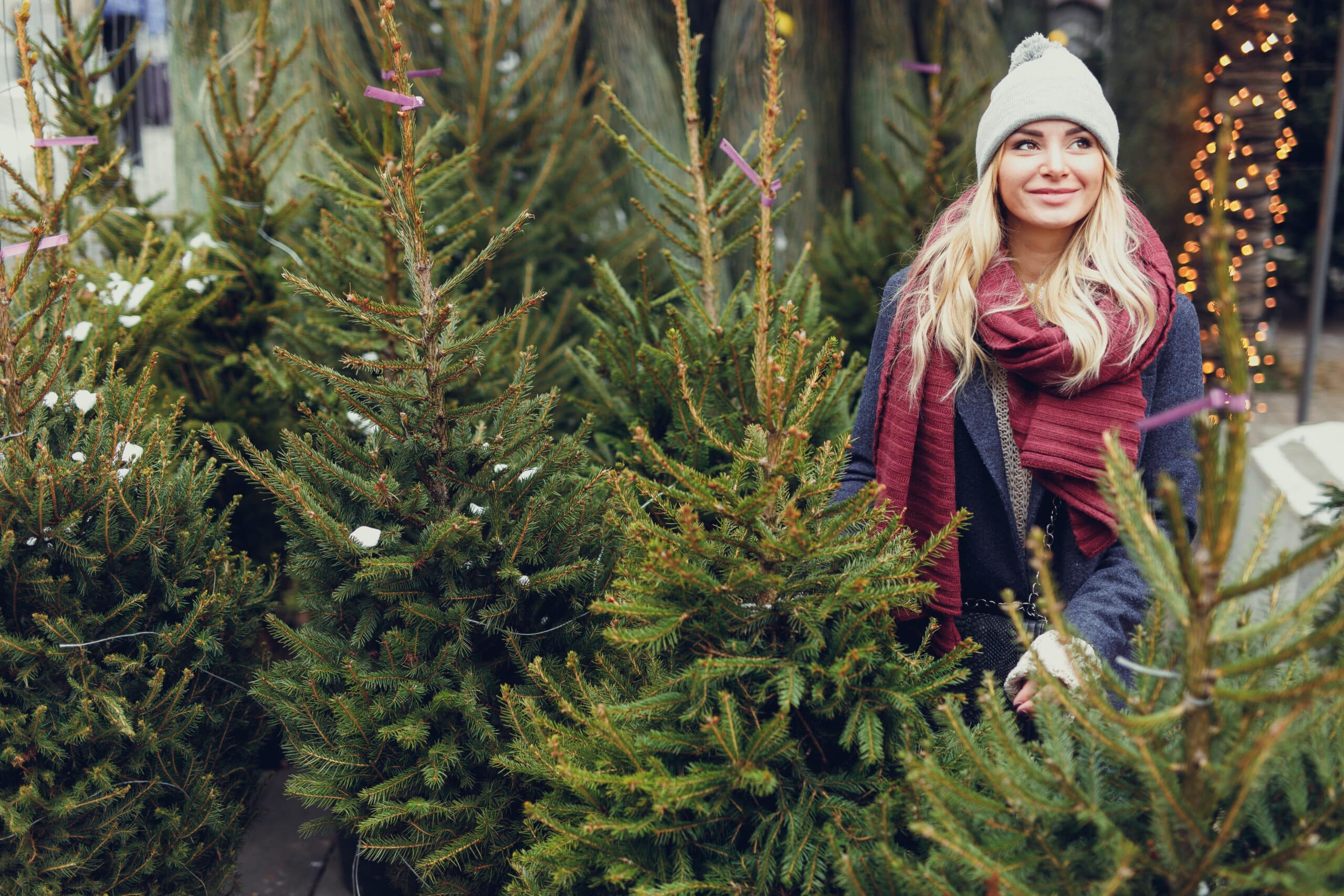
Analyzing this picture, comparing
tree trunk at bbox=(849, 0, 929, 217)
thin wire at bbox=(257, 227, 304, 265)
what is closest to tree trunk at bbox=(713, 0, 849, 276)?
tree trunk at bbox=(849, 0, 929, 217)

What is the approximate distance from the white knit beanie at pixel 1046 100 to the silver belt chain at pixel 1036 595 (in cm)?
76

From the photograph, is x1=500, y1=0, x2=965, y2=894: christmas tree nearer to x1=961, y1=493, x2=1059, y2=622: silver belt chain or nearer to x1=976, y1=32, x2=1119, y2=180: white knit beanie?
x1=961, y1=493, x2=1059, y2=622: silver belt chain

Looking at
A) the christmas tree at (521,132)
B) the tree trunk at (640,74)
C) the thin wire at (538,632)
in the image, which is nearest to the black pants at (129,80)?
the christmas tree at (521,132)

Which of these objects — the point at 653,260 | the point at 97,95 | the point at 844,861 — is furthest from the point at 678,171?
the point at 844,861

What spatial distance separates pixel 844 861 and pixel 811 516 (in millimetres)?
540

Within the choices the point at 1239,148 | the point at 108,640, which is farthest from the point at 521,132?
the point at 1239,148

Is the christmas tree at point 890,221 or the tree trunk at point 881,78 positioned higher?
the tree trunk at point 881,78

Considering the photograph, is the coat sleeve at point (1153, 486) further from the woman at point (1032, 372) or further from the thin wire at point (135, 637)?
the thin wire at point (135, 637)

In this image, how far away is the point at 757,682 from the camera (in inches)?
64.7

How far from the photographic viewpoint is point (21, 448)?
223 centimetres

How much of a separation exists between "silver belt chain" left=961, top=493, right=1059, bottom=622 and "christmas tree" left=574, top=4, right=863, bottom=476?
0.57 m

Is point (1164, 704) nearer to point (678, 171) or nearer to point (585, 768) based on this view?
point (585, 768)

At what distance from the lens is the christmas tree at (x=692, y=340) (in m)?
2.61

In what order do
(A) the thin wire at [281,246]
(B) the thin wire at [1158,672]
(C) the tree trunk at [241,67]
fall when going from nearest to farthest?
(B) the thin wire at [1158,672] < (A) the thin wire at [281,246] < (C) the tree trunk at [241,67]
